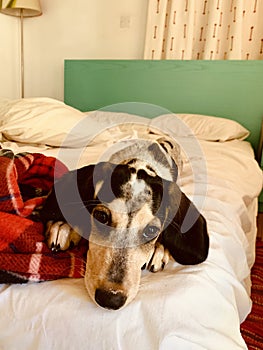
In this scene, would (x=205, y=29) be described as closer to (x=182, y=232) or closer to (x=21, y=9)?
(x=21, y=9)

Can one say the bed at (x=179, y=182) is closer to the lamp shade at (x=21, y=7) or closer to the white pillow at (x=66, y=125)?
the white pillow at (x=66, y=125)

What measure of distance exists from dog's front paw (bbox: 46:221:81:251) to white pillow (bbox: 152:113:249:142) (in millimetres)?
1296

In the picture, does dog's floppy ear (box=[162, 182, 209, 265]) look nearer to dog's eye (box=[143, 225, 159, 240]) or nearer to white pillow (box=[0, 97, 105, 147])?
dog's eye (box=[143, 225, 159, 240])

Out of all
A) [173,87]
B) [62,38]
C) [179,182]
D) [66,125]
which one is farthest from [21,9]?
[179,182]

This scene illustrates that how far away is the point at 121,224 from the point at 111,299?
13 centimetres

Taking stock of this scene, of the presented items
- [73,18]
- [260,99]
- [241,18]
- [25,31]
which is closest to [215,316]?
[260,99]

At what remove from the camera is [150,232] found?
597mm

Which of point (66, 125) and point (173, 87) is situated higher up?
point (173, 87)

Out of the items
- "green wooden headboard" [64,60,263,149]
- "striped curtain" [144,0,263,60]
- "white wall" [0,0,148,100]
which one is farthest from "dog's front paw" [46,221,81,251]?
"white wall" [0,0,148,100]

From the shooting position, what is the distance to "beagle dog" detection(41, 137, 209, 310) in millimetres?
528

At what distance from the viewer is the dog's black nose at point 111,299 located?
486 millimetres

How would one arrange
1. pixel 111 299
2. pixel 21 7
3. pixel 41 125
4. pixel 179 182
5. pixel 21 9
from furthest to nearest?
pixel 21 9
pixel 21 7
pixel 41 125
pixel 179 182
pixel 111 299

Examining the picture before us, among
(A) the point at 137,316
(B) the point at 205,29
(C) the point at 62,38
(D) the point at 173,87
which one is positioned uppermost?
(B) the point at 205,29

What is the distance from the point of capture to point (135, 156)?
0.78 meters
